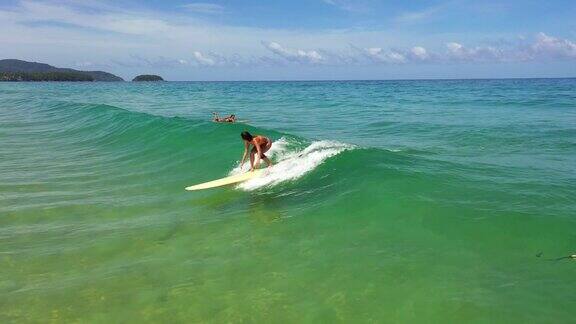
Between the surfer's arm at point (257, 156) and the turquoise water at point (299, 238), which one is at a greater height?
the surfer's arm at point (257, 156)

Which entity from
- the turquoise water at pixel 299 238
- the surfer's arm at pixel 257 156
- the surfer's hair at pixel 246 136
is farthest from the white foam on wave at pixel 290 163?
the surfer's hair at pixel 246 136

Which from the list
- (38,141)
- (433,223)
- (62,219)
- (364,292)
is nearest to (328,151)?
(433,223)

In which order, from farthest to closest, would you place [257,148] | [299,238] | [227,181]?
[257,148] < [227,181] < [299,238]

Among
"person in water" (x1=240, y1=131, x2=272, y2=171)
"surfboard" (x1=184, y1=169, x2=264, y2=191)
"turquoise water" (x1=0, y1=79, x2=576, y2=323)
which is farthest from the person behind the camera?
"person in water" (x1=240, y1=131, x2=272, y2=171)

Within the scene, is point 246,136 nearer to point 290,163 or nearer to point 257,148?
point 257,148

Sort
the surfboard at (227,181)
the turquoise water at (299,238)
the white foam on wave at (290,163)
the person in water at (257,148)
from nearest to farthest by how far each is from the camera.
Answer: the turquoise water at (299,238), the surfboard at (227,181), the white foam on wave at (290,163), the person in water at (257,148)

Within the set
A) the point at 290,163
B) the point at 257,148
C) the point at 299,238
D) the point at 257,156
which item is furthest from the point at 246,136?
the point at 299,238

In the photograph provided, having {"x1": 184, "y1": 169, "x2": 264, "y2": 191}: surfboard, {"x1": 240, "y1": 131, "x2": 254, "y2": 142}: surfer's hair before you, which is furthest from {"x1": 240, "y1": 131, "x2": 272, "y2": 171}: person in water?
{"x1": 184, "y1": 169, "x2": 264, "y2": 191}: surfboard

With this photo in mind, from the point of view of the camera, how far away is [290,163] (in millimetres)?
13945

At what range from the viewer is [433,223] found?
8.46m

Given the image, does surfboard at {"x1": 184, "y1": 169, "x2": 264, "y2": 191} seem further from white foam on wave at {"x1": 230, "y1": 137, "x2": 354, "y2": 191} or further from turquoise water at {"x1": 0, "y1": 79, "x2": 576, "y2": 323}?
turquoise water at {"x1": 0, "y1": 79, "x2": 576, "y2": 323}

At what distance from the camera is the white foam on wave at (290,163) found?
12.4 meters

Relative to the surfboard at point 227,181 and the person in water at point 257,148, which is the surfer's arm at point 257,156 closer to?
the person in water at point 257,148

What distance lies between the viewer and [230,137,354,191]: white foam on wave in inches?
487
